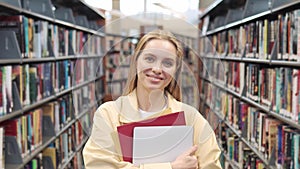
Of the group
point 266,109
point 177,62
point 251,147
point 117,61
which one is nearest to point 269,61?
point 266,109

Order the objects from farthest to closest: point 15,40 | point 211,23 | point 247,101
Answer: point 211,23, point 247,101, point 15,40

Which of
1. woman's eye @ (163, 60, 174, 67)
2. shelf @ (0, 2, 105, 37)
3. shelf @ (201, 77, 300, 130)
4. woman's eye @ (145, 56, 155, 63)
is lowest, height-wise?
shelf @ (201, 77, 300, 130)

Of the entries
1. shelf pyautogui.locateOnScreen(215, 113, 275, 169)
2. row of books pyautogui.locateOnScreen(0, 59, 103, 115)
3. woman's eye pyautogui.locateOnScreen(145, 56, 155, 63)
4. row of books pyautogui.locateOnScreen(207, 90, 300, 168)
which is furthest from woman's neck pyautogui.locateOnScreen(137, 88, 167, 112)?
shelf pyautogui.locateOnScreen(215, 113, 275, 169)

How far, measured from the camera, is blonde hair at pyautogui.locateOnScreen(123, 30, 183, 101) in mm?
1109

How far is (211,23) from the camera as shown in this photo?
4125 millimetres

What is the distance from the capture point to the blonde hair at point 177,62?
3.64 feet

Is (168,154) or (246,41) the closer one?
(168,154)

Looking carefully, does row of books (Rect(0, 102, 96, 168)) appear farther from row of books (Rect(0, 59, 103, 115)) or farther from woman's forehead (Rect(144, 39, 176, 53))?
woman's forehead (Rect(144, 39, 176, 53))

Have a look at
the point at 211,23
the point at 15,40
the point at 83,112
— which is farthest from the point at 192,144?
the point at 211,23

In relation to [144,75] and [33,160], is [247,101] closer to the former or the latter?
[33,160]

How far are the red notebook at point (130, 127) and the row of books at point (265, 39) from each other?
1.00ft

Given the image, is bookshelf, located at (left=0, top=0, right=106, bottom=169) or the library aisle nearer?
the library aisle

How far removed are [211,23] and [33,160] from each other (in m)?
2.38

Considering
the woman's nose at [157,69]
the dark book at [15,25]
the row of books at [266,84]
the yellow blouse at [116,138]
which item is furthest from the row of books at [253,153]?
the dark book at [15,25]
